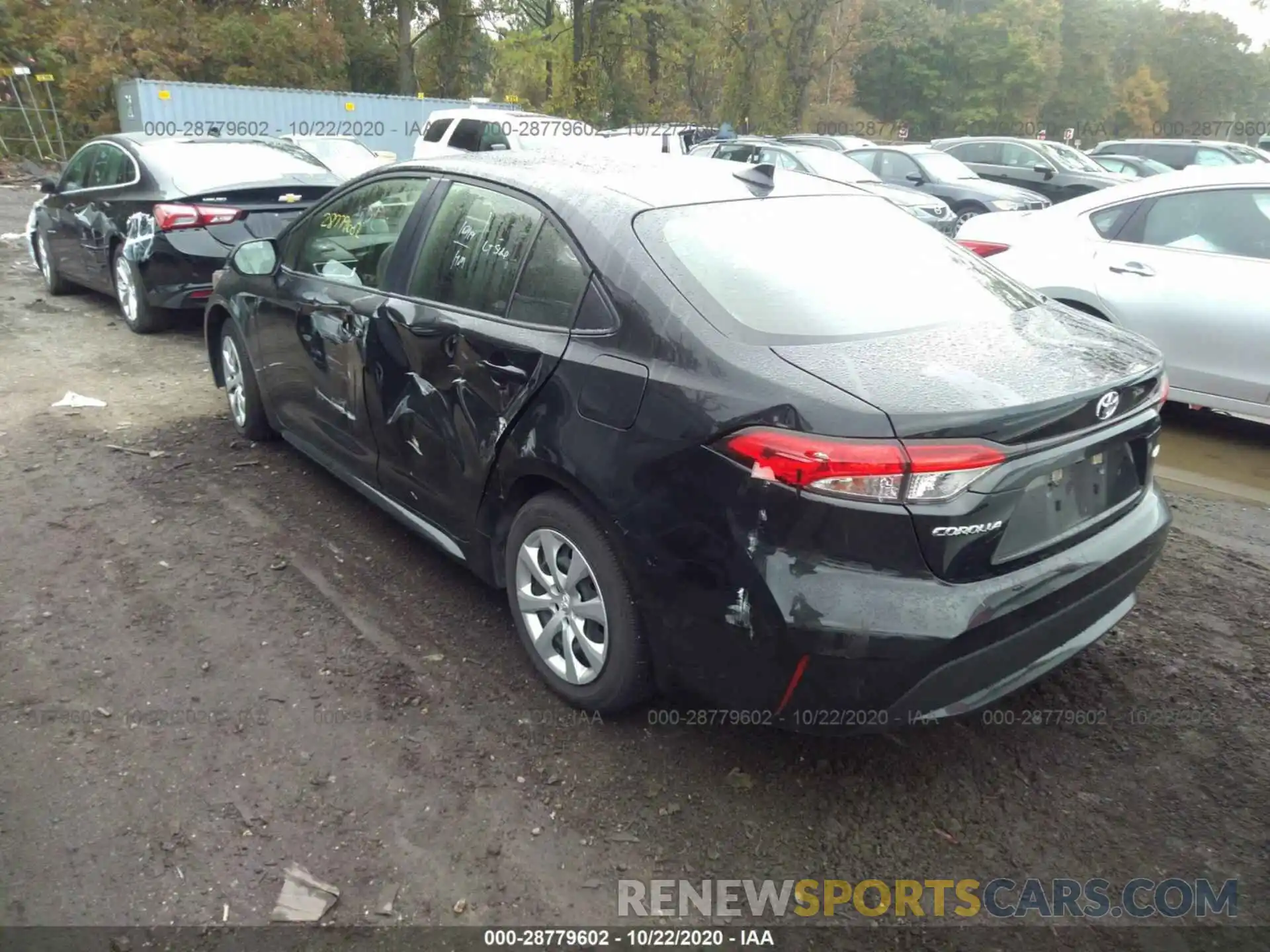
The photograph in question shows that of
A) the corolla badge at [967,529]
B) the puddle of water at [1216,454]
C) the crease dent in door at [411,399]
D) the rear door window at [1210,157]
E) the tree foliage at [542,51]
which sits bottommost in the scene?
the puddle of water at [1216,454]

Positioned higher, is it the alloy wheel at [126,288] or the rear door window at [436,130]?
the rear door window at [436,130]

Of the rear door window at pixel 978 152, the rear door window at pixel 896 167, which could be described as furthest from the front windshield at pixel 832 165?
the rear door window at pixel 978 152

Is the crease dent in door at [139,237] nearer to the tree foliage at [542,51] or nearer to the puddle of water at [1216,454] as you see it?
the puddle of water at [1216,454]

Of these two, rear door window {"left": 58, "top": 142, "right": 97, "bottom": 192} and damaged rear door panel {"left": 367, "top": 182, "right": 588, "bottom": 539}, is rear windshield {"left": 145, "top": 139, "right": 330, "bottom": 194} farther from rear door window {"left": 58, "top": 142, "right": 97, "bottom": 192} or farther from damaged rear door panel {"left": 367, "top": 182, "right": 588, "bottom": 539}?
damaged rear door panel {"left": 367, "top": 182, "right": 588, "bottom": 539}

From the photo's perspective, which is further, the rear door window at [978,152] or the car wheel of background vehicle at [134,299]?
the rear door window at [978,152]

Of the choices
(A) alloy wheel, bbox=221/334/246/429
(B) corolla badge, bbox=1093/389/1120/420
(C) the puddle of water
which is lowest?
(C) the puddle of water

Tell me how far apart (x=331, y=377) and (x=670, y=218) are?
6.14 ft

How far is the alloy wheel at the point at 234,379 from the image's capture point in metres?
5.27

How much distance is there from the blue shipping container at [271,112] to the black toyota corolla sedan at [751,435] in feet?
60.5

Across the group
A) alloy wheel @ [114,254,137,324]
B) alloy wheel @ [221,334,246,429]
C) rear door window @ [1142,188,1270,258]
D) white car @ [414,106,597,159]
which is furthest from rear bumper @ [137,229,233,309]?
white car @ [414,106,597,159]

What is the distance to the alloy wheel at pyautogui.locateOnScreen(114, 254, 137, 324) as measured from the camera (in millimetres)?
7594

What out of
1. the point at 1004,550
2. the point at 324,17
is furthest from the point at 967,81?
the point at 1004,550

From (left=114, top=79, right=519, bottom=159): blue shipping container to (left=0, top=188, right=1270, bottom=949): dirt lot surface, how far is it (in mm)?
18530

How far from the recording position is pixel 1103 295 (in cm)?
591
